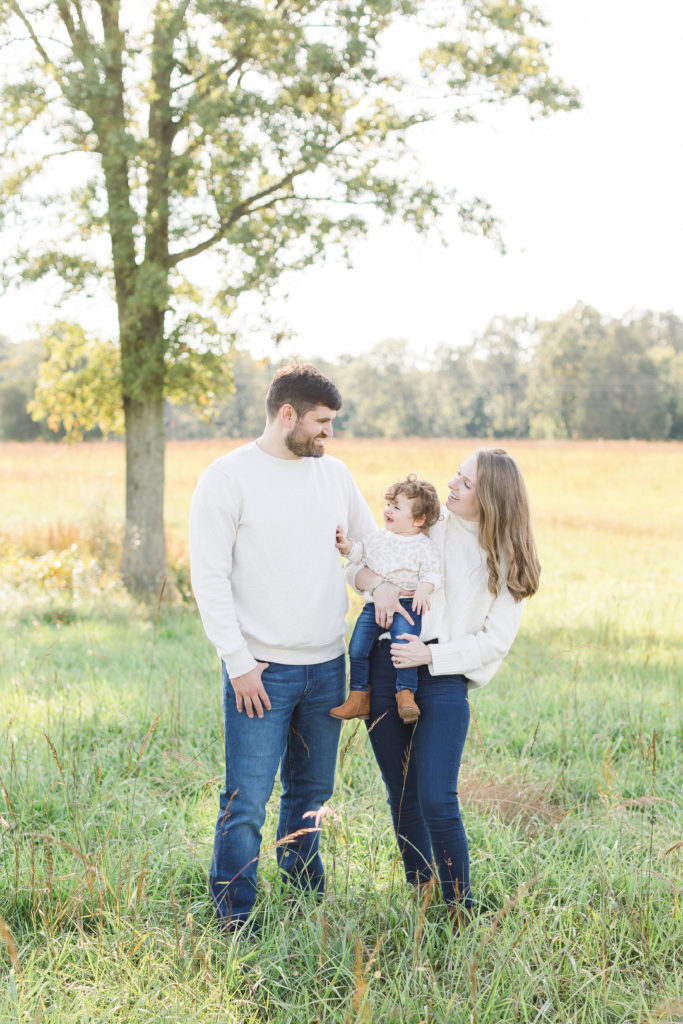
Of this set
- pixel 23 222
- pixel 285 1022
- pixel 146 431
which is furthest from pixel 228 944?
pixel 23 222

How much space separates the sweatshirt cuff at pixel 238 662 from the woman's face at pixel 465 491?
90cm

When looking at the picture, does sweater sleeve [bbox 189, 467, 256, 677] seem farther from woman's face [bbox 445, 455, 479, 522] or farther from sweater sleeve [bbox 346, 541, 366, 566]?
woman's face [bbox 445, 455, 479, 522]

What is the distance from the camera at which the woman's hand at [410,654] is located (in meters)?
2.78

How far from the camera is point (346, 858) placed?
3.08 m

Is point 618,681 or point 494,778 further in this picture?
point 618,681

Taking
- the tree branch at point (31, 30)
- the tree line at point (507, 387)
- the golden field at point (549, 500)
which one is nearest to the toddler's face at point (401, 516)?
the golden field at point (549, 500)

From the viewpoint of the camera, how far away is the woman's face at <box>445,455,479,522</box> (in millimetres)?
2895

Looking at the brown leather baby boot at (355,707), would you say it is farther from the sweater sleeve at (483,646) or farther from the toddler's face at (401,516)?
the toddler's face at (401,516)

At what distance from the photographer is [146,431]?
397 inches

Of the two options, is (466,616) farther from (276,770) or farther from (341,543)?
(276,770)

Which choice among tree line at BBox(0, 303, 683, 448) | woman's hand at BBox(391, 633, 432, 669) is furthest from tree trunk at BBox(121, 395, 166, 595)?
tree line at BBox(0, 303, 683, 448)

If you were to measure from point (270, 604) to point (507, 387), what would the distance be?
233 feet

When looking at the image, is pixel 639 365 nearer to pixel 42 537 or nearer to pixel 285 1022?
pixel 42 537

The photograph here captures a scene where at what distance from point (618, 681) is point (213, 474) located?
3863 mm
